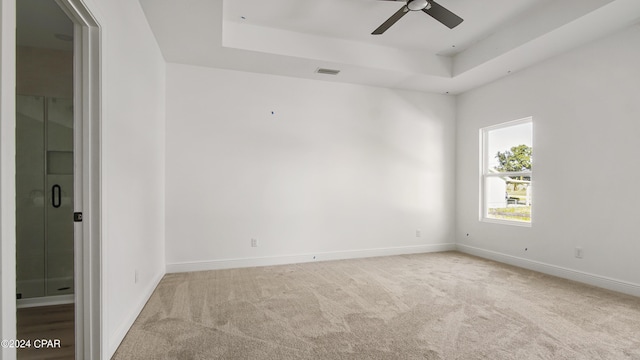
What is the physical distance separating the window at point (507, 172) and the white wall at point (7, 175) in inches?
203

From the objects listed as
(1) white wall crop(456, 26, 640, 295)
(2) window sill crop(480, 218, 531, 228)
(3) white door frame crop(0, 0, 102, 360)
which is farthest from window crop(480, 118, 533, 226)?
(3) white door frame crop(0, 0, 102, 360)

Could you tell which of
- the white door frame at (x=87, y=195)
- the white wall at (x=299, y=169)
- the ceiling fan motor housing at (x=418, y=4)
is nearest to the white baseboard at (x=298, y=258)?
the white wall at (x=299, y=169)

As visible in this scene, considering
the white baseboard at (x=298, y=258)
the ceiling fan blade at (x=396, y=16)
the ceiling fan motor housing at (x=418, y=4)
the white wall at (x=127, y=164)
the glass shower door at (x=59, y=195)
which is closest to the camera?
the white wall at (x=127, y=164)

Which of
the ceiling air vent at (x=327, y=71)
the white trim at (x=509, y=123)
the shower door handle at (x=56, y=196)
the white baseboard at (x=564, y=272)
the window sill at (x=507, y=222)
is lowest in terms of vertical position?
the white baseboard at (x=564, y=272)

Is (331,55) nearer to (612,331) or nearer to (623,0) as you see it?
(623,0)

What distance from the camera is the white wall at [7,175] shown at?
103 centimetres

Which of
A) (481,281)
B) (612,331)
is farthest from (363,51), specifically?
(612,331)

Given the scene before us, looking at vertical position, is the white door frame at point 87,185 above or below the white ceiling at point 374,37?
below

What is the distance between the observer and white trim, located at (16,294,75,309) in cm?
303

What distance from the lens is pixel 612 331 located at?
96.0 inches

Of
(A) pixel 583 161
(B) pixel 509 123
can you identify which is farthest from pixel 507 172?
(A) pixel 583 161

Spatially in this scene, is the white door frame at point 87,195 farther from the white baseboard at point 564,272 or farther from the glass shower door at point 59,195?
the white baseboard at point 564,272

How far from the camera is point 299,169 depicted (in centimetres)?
466

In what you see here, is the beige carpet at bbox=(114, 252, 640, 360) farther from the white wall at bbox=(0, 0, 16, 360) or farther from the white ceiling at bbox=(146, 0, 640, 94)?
the white ceiling at bbox=(146, 0, 640, 94)
